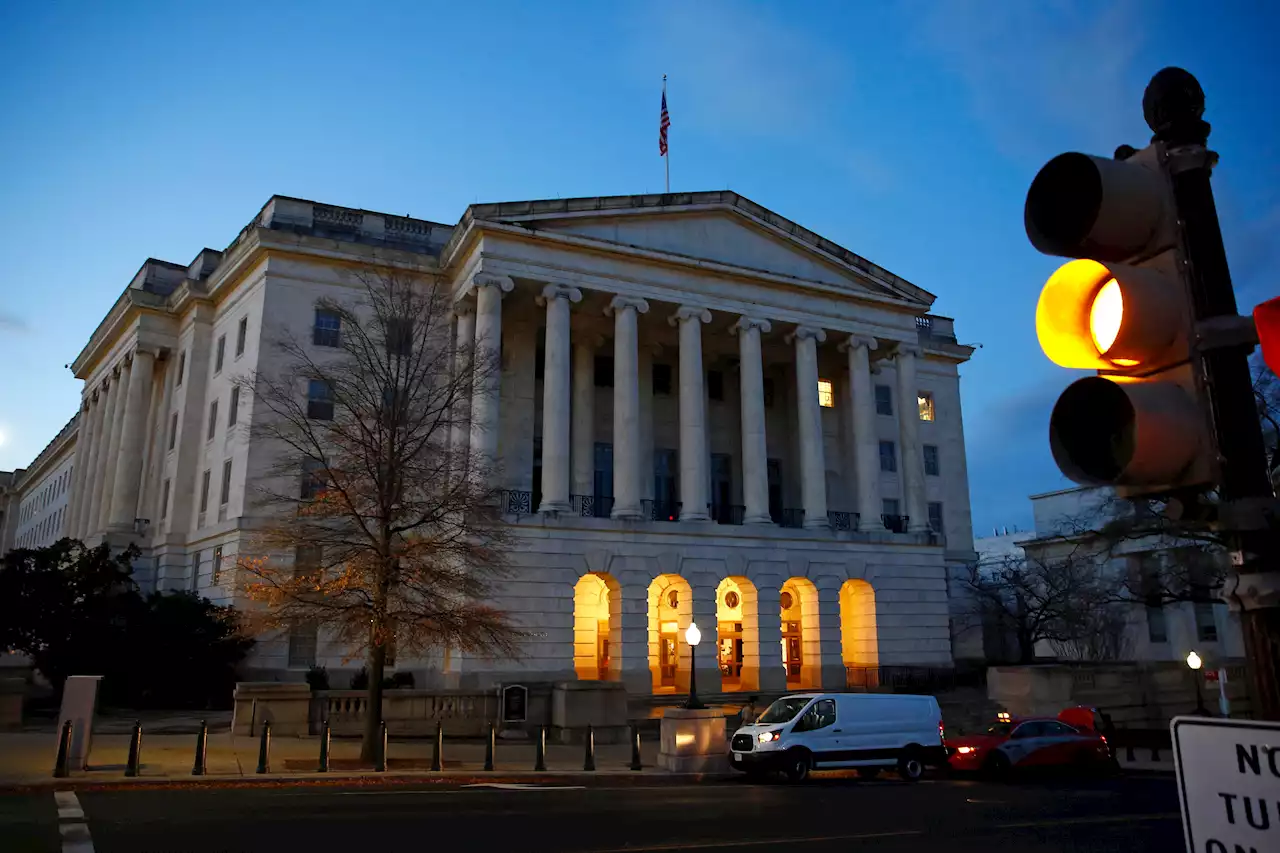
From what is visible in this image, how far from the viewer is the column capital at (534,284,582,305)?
40.3m

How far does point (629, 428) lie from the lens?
132ft

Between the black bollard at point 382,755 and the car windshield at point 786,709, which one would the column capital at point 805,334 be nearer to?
the car windshield at point 786,709

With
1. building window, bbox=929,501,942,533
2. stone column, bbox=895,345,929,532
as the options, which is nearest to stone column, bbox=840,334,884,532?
stone column, bbox=895,345,929,532

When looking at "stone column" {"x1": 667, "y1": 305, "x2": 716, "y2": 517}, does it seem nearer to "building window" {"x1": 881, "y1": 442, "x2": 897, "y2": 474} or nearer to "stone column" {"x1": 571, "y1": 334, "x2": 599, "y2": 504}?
"stone column" {"x1": 571, "y1": 334, "x2": 599, "y2": 504}

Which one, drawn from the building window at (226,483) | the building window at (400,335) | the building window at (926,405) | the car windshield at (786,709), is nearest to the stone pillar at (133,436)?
the building window at (226,483)

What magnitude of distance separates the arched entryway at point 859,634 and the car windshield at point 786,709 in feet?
67.1

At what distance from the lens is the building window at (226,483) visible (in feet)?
140

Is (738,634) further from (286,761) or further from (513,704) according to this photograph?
(286,761)

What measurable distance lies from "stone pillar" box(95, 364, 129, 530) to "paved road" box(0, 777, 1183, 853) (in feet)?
135

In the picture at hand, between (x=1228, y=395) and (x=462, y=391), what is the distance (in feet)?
72.1

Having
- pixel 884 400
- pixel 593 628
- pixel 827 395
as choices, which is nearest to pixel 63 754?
pixel 593 628

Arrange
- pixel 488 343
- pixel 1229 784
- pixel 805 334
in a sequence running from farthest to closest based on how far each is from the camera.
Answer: pixel 805 334 → pixel 488 343 → pixel 1229 784

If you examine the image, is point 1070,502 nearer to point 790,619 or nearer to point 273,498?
point 790,619

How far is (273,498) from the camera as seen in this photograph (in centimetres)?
2231
